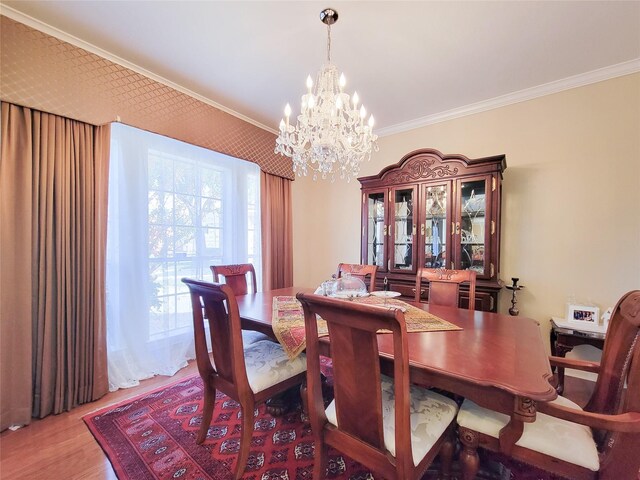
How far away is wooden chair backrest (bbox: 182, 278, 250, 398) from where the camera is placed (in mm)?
1286

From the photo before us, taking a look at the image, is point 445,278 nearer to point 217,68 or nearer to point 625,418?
point 625,418

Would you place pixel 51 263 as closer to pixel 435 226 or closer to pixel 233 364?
pixel 233 364

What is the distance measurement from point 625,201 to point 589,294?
0.79 meters

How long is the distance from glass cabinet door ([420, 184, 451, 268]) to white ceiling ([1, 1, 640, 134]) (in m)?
0.94

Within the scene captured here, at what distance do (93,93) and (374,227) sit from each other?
2734 mm

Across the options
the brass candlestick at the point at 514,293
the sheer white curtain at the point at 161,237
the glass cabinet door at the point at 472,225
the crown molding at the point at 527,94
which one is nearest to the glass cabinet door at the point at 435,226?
the glass cabinet door at the point at 472,225

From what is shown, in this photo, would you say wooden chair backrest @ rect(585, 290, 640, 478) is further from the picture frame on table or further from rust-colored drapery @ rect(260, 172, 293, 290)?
rust-colored drapery @ rect(260, 172, 293, 290)

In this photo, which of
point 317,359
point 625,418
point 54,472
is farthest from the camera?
point 54,472

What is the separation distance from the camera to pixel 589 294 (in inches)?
91.5

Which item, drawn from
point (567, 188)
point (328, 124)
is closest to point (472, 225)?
point (567, 188)

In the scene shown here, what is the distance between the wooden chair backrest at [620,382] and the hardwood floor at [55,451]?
2.11 m

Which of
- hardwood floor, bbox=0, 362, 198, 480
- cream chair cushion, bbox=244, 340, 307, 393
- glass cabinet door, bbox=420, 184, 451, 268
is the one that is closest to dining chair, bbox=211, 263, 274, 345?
cream chair cushion, bbox=244, 340, 307, 393

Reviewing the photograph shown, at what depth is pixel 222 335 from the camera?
140 cm

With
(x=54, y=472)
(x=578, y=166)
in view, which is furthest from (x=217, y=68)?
(x=578, y=166)
